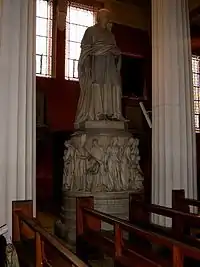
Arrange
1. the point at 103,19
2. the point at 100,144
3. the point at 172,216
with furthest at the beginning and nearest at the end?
the point at 103,19
the point at 100,144
the point at 172,216

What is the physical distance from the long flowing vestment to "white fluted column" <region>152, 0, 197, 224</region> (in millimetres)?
600

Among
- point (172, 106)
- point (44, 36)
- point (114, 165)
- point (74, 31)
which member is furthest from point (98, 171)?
point (74, 31)

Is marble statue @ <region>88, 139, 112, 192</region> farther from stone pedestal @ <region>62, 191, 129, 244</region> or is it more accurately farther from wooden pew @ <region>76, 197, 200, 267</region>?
wooden pew @ <region>76, 197, 200, 267</region>

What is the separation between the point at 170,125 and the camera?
5.00 meters

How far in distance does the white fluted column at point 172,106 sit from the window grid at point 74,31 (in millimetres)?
4652

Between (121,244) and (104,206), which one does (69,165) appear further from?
(121,244)

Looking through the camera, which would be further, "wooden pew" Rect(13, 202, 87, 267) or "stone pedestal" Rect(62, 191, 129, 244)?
"stone pedestal" Rect(62, 191, 129, 244)

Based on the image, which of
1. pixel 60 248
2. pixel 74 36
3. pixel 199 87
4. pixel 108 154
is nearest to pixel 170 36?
pixel 108 154

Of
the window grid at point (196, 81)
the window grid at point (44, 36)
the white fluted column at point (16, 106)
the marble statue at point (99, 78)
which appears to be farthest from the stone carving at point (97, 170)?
the window grid at point (196, 81)

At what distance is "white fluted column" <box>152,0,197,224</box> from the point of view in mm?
4941

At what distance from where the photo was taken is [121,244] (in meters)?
2.97

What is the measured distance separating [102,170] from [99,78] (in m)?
1.33

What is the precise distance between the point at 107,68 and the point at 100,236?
277 cm

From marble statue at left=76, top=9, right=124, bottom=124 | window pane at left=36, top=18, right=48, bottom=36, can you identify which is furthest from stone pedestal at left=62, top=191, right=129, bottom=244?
window pane at left=36, top=18, right=48, bottom=36
